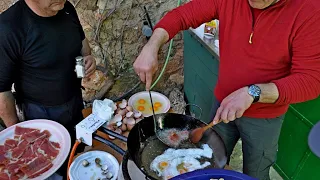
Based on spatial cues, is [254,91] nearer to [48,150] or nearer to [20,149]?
[48,150]

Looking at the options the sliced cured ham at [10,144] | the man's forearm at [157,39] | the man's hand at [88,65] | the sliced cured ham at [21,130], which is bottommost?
the sliced cured ham at [10,144]

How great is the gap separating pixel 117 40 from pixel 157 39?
157 cm

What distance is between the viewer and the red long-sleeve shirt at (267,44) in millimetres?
1207

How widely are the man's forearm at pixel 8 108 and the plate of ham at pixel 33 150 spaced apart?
18cm

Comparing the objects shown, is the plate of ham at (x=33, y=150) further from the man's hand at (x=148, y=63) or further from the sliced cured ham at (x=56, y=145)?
the man's hand at (x=148, y=63)

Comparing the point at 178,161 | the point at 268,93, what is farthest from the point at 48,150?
the point at 268,93

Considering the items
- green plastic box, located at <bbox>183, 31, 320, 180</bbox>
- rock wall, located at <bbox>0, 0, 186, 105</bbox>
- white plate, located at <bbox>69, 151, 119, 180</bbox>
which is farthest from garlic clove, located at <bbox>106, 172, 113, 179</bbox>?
rock wall, located at <bbox>0, 0, 186, 105</bbox>

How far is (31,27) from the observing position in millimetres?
1538

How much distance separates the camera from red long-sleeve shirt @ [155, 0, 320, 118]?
1.21 metres

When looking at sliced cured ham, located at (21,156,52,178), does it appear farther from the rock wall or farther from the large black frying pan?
the rock wall

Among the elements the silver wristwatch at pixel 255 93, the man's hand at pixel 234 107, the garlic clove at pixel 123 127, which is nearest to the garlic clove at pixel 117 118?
the garlic clove at pixel 123 127

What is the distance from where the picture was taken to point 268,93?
119 cm

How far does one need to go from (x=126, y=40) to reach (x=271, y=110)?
5.86 feet

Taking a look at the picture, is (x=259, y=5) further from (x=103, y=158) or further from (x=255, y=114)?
(x=103, y=158)
